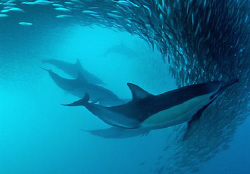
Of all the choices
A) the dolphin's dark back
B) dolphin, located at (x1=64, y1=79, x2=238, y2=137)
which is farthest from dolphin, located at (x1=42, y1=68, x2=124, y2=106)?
the dolphin's dark back

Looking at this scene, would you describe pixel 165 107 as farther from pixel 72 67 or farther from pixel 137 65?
pixel 137 65

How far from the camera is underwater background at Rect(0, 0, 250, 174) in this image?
4.64m

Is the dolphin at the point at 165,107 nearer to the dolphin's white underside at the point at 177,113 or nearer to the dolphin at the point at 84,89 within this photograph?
the dolphin's white underside at the point at 177,113

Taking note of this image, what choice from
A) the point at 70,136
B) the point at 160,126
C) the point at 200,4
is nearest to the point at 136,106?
the point at 160,126

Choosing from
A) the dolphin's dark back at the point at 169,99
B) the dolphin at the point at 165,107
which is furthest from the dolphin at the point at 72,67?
the dolphin's dark back at the point at 169,99

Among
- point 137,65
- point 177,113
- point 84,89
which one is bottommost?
point 177,113

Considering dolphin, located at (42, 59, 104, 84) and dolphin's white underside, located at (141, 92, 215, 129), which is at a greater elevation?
dolphin, located at (42, 59, 104, 84)

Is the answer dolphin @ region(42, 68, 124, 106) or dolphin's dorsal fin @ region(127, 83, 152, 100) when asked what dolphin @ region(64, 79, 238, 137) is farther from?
dolphin @ region(42, 68, 124, 106)

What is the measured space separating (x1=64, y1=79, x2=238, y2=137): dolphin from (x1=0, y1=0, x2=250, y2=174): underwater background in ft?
9.68

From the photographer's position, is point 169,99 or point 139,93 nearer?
point 169,99

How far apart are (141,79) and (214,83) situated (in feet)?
68.9

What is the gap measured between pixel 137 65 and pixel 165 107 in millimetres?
21886

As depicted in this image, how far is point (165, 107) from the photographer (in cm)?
176

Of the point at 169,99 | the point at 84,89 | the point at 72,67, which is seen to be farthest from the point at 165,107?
the point at 72,67
